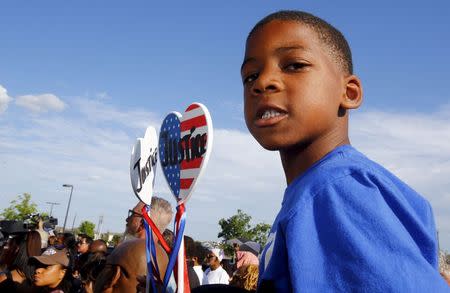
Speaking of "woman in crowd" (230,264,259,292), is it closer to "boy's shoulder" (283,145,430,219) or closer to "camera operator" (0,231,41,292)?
"camera operator" (0,231,41,292)

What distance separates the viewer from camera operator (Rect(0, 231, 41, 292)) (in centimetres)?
520

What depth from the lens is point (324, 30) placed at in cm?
136

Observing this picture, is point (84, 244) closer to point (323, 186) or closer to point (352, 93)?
point (352, 93)

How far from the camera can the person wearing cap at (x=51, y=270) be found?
5.00 meters

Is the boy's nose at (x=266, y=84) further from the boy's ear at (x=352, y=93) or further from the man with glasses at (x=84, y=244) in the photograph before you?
the man with glasses at (x=84, y=244)

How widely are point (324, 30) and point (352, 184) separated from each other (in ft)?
1.97

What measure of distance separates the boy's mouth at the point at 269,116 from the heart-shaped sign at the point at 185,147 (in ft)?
2.11

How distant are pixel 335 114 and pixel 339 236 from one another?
0.49 m

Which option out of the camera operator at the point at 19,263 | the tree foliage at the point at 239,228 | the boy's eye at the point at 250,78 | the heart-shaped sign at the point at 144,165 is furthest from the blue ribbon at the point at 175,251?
the tree foliage at the point at 239,228

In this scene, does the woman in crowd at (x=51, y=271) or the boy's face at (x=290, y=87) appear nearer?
the boy's face at (x=290, y=87)

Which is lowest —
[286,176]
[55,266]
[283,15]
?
[55,266]

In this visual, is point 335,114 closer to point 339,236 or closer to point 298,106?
point 298,106

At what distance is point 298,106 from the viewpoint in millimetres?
1205

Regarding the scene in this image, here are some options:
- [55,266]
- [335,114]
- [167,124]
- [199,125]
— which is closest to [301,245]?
[335,114]
